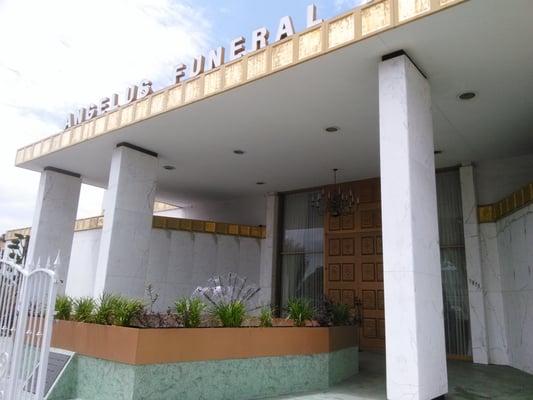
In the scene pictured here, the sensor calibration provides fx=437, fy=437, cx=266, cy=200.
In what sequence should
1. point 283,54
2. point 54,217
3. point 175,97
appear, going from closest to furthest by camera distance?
point 283,54 → point 175,97 → point 54,217

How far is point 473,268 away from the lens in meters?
9.41

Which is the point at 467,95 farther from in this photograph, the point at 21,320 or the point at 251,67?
the point at 21,320

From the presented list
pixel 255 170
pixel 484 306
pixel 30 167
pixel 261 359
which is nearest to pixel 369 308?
pixel 484 306

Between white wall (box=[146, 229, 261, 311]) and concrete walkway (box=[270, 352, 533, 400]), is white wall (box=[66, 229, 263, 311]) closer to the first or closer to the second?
white wall (box=[146, 229, 261, 311])

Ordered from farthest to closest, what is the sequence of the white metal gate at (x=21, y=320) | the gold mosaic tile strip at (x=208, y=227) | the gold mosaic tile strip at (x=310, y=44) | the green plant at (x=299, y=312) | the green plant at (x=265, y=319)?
the gold mosaic tile strip at (x=208, y=227) < the green plant at (x=299, y=312) < the green plant at (x=265, y=319) < the gold mosaic tile strip at (x=310, y=44) < the white metal gate at (x=21, y=320)

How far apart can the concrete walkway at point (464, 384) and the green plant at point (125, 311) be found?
2264 mm

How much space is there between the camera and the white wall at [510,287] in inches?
308

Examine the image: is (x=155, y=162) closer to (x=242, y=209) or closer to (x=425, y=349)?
(x=242, y=209)

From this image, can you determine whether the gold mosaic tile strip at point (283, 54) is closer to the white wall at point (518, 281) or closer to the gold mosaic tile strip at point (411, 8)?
the gold mosaic tile strip at point (411, 8)

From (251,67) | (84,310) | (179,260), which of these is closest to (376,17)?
(251,67)

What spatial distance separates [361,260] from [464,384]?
4748 mm

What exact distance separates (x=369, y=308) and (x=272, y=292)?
118 inches

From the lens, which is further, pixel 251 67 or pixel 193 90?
pixel 193 90

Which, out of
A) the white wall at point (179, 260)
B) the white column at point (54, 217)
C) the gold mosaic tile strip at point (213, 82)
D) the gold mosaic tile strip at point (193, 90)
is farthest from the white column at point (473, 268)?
the white column at point (54, 217)
